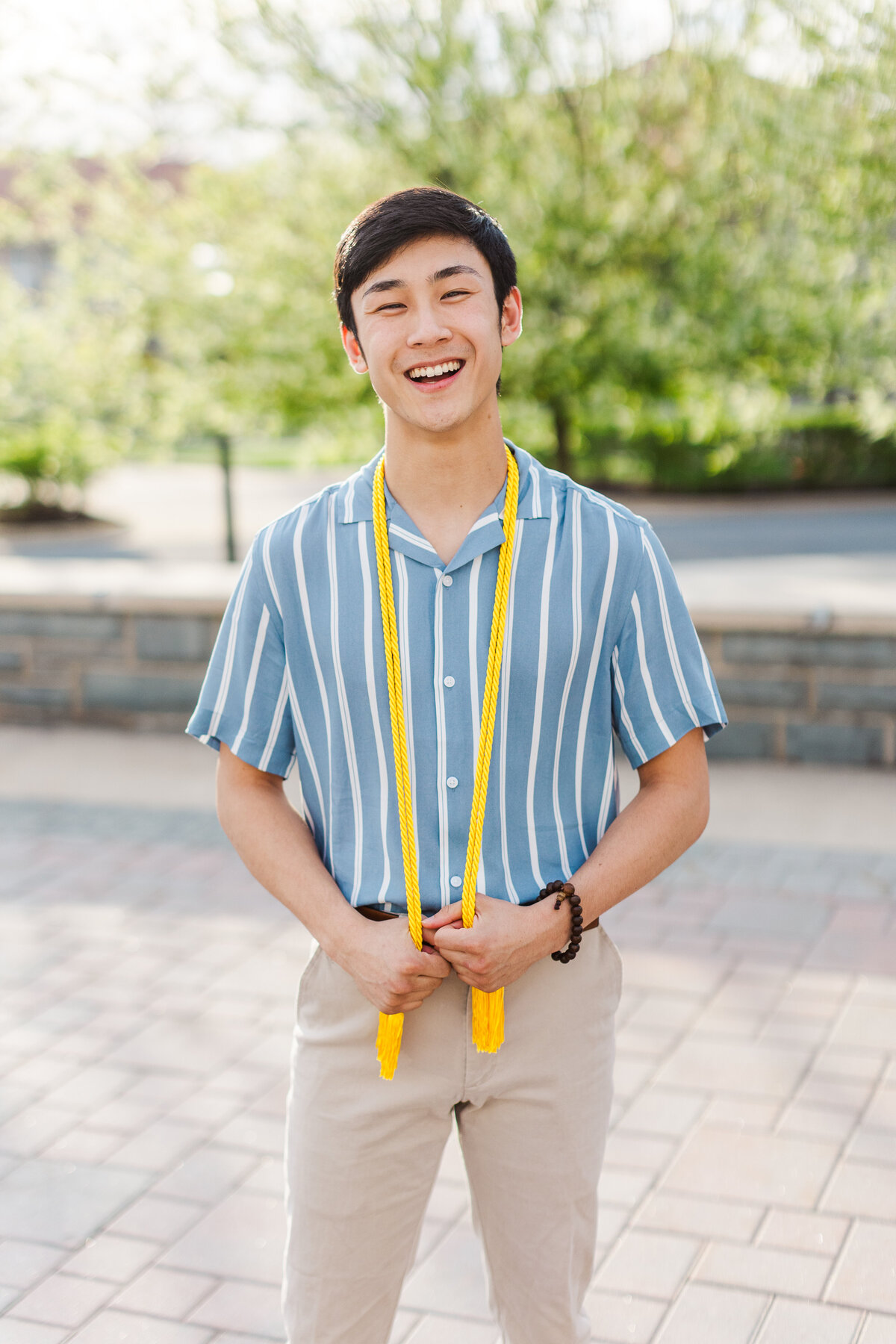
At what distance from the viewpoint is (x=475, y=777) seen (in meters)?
1.76

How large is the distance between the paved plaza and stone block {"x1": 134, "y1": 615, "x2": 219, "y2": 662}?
1.92 meters

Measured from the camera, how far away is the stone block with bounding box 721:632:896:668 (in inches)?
227

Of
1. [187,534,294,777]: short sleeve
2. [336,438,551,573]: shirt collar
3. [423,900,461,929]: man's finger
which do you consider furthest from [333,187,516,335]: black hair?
[423,900,461,929]: man's finger

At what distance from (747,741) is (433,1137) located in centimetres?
449

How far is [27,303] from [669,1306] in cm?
2015

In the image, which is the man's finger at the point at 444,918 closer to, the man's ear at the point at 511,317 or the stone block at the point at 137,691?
the man's ear at the point at 511,317

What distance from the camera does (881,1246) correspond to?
277 cm

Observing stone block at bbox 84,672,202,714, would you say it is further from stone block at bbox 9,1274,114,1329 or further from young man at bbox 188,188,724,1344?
young man at bbox 188,188,724,1344

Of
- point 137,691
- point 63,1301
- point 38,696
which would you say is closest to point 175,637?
point 137,691

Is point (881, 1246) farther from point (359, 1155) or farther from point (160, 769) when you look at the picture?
point (160, 769)

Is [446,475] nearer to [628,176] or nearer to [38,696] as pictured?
[38,696]

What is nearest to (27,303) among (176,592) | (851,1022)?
(176,592)

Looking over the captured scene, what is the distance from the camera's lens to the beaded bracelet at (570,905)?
5.75ft

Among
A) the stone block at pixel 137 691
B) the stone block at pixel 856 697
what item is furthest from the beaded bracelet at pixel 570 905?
the stone block at pixel 137 691
